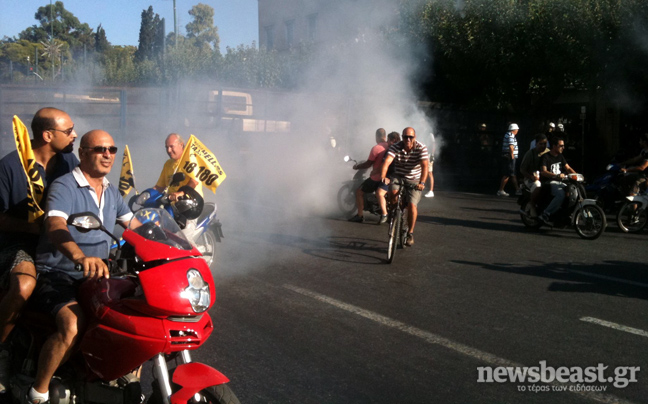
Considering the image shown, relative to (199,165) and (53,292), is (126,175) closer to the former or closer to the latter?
(199,165)

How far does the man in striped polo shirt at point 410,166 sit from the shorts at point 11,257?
17.0ft

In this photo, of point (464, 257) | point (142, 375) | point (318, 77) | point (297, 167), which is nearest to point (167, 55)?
point (318, 77)

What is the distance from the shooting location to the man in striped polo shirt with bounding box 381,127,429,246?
7840 mm

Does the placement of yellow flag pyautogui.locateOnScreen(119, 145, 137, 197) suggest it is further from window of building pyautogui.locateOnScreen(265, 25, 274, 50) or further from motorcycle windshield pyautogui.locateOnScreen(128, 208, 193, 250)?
window of building pyautogui.locateOnScreen(265, 25, 274, 50)

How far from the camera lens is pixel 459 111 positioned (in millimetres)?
19625

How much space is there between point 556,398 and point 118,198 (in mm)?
2617

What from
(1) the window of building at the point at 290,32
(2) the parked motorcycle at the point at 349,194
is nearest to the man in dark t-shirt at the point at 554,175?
(2) the parked motorcycle at the point at 349,194

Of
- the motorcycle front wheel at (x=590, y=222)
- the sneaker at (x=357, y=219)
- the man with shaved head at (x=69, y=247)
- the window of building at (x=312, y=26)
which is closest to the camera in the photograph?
the man with shaved head at (x=69, y=247)

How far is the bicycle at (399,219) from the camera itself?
7.05m

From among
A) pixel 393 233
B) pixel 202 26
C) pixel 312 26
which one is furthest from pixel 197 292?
pixel 202 26

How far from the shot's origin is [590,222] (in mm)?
8711

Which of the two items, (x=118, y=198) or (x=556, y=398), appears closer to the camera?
(x=118, y=198)

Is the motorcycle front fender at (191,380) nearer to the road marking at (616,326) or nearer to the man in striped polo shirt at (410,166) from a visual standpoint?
the road marking at (616,326)

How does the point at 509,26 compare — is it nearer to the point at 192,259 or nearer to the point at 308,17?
the point at 308,17
